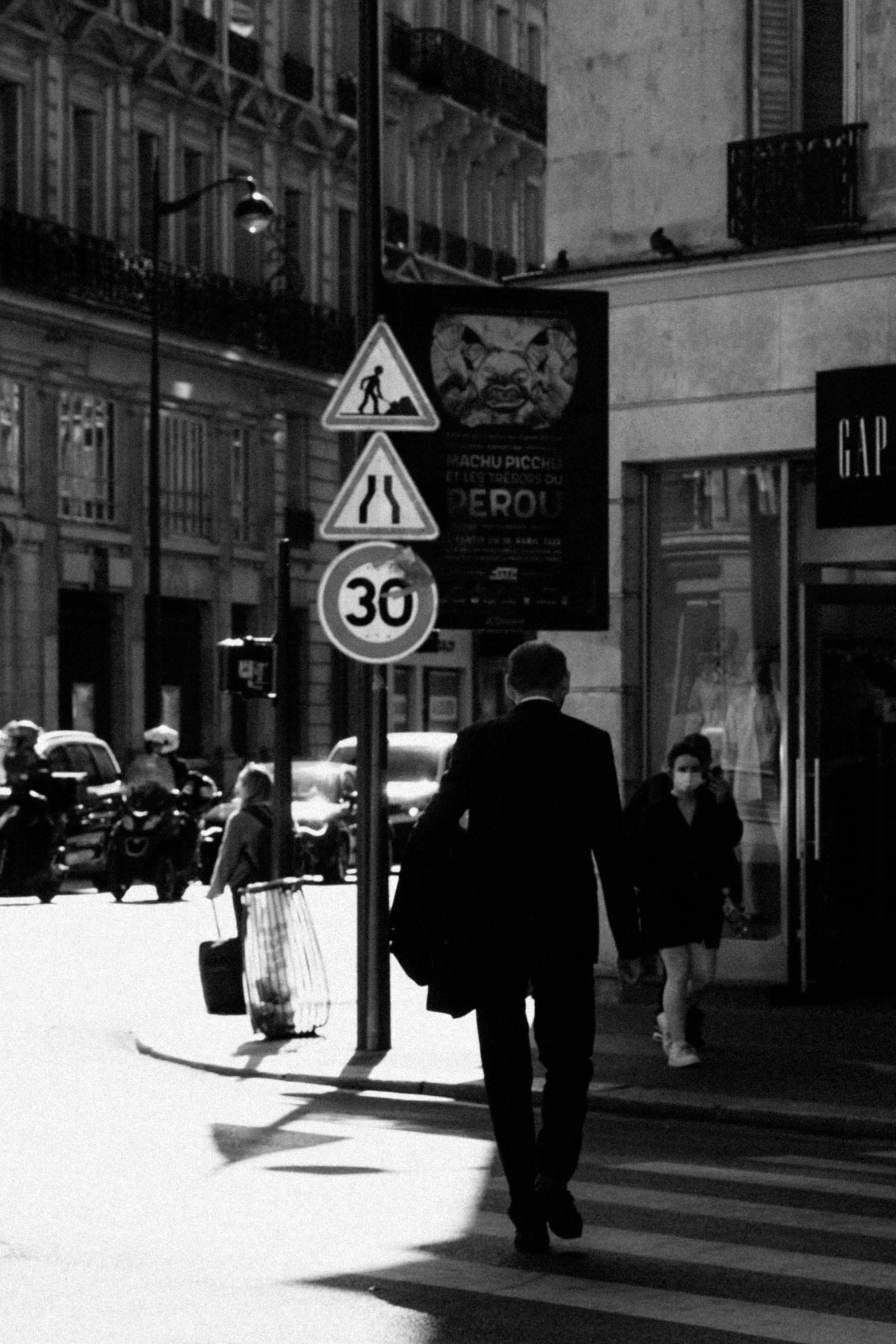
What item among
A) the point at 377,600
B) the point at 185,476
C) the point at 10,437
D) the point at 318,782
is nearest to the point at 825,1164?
the point at 377,600

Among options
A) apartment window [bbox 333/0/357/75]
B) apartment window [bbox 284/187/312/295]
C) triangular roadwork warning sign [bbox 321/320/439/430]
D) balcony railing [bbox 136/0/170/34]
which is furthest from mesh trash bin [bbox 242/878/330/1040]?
apartment window [bbox 333/0/357/75]

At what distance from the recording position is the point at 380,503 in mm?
14945

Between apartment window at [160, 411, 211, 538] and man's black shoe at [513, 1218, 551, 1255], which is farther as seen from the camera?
apartment window at [160, 411, 211, 538]

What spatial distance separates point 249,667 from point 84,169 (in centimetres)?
2707

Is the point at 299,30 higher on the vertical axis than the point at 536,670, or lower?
higher

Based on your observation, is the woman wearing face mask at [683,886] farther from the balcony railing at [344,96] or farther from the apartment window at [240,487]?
the balcony railing at [344,96]

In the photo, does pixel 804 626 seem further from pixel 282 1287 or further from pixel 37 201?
pixel 37 201

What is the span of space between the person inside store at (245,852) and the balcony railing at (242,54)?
36.4m

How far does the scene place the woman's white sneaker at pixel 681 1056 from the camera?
14359 millimetres

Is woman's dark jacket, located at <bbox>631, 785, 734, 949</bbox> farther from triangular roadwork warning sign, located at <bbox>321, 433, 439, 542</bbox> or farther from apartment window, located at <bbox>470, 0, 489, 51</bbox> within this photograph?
apartment window, located at <bbox>470, 0, 489, 51</bbox>

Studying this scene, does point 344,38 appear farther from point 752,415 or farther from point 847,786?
point 847,786

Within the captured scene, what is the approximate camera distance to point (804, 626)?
17.8 metres

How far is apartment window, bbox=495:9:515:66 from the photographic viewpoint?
63.8 m

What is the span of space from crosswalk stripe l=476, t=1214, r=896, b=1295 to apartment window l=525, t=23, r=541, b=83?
57.3 meters
